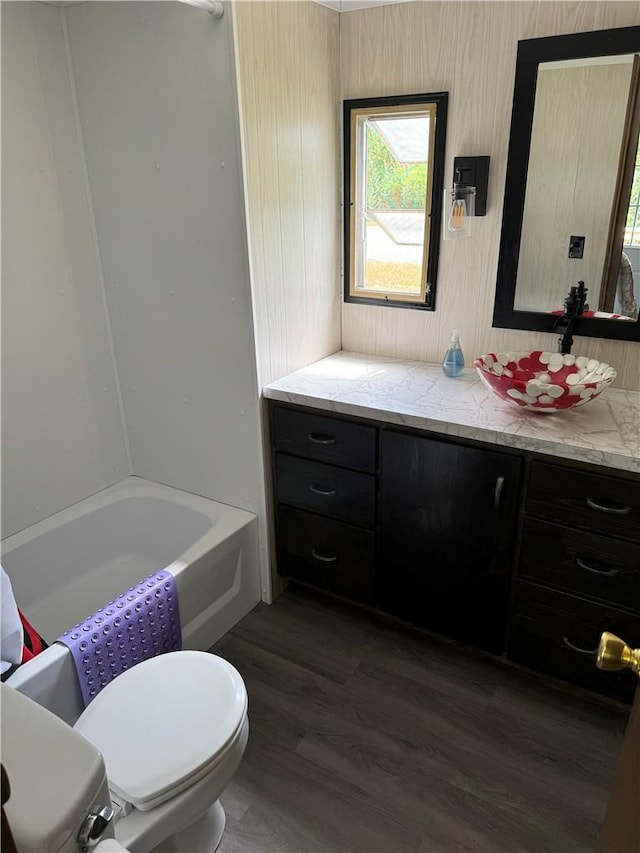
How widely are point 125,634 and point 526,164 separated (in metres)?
1.93

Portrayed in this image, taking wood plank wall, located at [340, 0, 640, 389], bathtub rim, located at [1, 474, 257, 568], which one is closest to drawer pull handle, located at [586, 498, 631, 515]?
wood plank wall, located at [340, 0, 640, 389]

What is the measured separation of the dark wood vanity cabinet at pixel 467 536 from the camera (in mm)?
1660

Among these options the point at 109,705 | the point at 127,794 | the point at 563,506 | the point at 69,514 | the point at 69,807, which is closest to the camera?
the point at 69,807

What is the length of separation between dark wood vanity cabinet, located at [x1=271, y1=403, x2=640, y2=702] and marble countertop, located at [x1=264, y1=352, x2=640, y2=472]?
5 cm

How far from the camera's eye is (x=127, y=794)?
1.25 meters

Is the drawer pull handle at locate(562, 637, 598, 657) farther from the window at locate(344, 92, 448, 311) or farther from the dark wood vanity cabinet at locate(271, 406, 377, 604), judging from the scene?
the window at locate(344, 92, 448, 311)

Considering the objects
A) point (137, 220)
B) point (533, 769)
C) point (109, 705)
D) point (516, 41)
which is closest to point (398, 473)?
point (533, 769)

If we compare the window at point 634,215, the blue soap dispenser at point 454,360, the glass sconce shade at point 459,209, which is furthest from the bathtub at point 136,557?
the window at point 634,215

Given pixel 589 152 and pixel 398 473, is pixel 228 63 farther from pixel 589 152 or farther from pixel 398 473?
pixel 398 473

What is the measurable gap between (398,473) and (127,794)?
1.13 m

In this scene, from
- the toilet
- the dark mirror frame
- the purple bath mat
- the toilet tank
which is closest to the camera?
the toilet tank

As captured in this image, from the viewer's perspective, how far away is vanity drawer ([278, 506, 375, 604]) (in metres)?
2.13

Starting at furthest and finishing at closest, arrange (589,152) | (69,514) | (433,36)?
(69,514) → (433,36) → (589,152)

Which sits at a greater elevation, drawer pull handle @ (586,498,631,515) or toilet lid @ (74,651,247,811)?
drawer pull handle @ (586,498,631,515)
